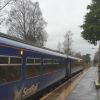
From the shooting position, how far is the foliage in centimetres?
2475

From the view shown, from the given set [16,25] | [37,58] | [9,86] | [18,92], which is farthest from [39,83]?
[16,25]

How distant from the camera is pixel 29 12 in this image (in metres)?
56.7

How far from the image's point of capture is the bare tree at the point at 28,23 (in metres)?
55.2

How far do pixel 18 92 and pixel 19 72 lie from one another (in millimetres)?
685

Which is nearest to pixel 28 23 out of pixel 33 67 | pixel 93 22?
pixel 93 22

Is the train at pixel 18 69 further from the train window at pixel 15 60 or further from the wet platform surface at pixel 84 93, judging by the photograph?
the wet platform surface at pixel 84 93

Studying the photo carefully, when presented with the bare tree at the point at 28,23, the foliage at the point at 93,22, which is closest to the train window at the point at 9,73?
the foliage at the point at 93,22

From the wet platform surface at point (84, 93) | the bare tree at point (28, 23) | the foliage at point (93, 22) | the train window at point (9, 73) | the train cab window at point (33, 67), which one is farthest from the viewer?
the bare tree at point (28, 23)

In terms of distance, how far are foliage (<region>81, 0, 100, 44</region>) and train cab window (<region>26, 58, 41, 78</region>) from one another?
10601 millimetres

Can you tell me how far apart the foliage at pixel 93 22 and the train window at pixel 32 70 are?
10.8 meters

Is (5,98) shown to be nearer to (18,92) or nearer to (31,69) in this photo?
(18,92)

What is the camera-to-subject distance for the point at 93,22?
82.8ft

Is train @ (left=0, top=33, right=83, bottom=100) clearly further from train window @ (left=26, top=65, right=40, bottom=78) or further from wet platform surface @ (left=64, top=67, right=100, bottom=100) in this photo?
wet platform surface @ (left=64, top=67, right=100, bottom=100)

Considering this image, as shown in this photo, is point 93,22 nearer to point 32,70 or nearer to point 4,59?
point 32,70
